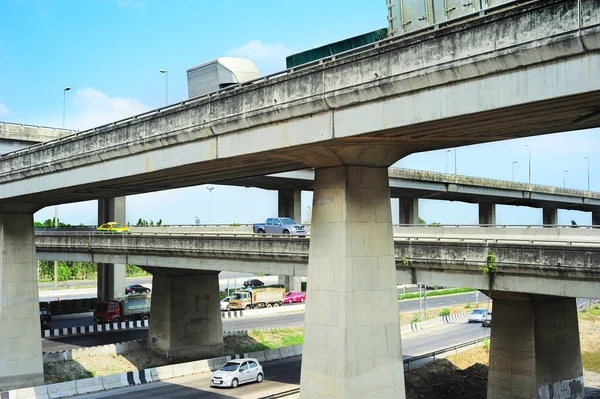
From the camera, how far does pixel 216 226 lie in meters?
46.4

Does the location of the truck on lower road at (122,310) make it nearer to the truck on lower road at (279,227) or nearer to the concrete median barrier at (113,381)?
the truck on lower road at (279,227)

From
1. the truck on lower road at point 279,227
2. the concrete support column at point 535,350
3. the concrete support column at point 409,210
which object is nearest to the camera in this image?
the concrete support column at point 535,350

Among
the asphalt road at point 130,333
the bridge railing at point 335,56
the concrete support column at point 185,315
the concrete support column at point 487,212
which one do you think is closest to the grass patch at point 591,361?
the asphalt road at point 130,333

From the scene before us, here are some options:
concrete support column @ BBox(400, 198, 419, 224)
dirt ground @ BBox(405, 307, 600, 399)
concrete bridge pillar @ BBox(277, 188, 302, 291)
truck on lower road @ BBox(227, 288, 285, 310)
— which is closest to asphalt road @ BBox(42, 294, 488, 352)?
truck on lower road @ BBox(227, 288, 285, 310)

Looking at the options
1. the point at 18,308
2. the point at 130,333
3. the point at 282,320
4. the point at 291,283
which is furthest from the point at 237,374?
the point at 291,283

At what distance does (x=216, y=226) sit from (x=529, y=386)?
23223mm

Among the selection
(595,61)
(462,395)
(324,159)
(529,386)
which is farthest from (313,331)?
(462,395)

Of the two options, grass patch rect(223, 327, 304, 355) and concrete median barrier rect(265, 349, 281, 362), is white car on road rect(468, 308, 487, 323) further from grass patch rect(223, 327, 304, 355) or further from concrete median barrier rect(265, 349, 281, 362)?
concrete median barrier rect(265, 349, 281, 362)

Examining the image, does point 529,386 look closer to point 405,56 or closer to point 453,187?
point 405,56

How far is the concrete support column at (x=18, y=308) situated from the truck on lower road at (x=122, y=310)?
18336 millimetres

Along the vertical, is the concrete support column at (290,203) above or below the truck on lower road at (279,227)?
above

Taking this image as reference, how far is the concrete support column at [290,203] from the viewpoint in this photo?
7462cm

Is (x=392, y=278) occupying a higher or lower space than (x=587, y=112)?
lower

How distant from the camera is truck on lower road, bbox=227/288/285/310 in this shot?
6650cm
